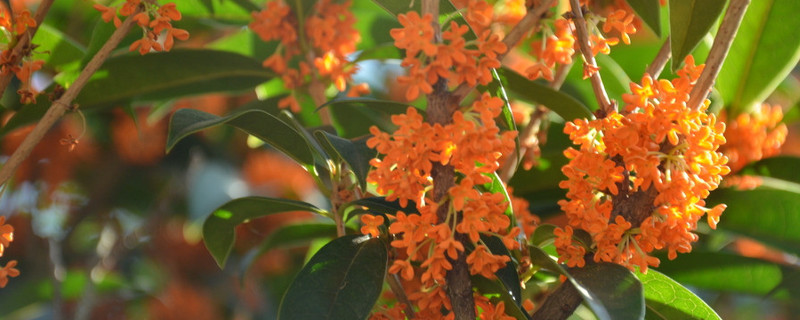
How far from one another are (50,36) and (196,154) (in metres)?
0.88

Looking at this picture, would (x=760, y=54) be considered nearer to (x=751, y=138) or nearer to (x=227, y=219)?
(x=751, y=138)

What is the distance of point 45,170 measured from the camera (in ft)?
7.26

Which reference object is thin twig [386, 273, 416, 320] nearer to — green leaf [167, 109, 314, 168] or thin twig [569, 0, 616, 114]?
green leaf [167, 109, 314, 168]

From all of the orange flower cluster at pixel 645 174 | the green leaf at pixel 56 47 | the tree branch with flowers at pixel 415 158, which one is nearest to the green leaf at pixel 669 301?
the tree branch with flowers at pixel 415 158

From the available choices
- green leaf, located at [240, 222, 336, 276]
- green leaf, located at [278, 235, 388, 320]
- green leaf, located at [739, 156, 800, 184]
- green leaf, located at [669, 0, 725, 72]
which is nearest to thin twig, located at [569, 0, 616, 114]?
green leaf, located at [669, 0, 725, 72]

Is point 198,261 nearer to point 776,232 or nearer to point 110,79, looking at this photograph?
point 110,79

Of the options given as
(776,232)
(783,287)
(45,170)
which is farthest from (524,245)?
(45,170)

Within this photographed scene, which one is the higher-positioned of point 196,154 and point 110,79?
point 110,79

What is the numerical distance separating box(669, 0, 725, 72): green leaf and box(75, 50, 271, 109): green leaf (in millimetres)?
880

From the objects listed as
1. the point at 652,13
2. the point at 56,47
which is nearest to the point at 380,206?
the point at 652,13

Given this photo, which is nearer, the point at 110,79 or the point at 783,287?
the point at 783,287

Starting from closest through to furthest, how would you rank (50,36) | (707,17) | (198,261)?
1. (707,17)
2. (50,36)
3. (198,261)

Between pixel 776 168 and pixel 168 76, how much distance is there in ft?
3.92

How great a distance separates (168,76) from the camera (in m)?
1.59
